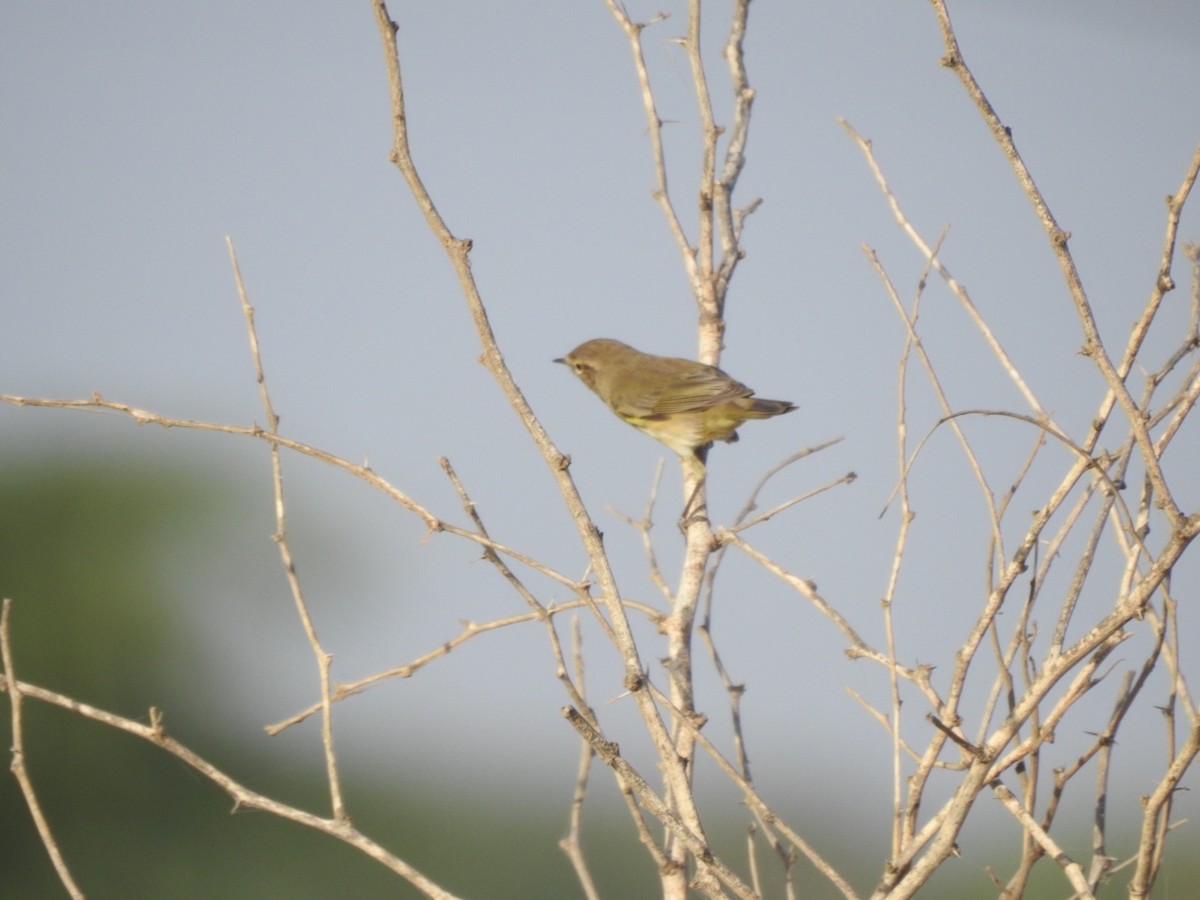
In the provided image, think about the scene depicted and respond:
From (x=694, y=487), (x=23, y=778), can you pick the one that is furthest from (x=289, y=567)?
(x=694, y=487)

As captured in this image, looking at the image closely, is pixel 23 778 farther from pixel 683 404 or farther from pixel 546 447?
pixel 683 404

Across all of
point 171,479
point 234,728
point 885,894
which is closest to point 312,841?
point 234,728

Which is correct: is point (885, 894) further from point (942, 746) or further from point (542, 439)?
point (542, 439)

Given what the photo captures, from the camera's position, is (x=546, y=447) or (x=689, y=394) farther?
(x=689, y=394)

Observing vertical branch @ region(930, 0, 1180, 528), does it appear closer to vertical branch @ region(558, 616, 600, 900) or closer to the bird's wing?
vertical branch @ region(558, 616, 600, 900)

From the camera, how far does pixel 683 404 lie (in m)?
5.54

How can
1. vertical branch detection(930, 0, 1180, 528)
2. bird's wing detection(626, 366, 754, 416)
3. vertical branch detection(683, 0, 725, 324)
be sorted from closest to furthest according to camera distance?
vertical branch detection(930, 0, 1180, 528) < vertical branch detection(683, 0, 725, 324) < bird's wing detection(626, 366, 754, 416)

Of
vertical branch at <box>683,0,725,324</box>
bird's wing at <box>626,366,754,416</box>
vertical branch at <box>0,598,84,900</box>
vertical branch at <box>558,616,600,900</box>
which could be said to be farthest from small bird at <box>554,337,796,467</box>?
vertical branch at <box>0,598,84,900</box>

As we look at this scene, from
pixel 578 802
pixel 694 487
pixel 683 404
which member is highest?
pixel 683 404

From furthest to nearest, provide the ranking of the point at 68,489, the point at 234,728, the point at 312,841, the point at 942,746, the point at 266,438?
the point at 68,489
the point at 234,728
the point at 312,841
the point at 266,438
the point at 942,746

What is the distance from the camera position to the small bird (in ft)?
17.7

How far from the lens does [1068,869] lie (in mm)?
1985

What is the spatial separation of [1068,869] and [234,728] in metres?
13.0

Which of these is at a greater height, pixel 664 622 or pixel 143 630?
pixel 664 622
